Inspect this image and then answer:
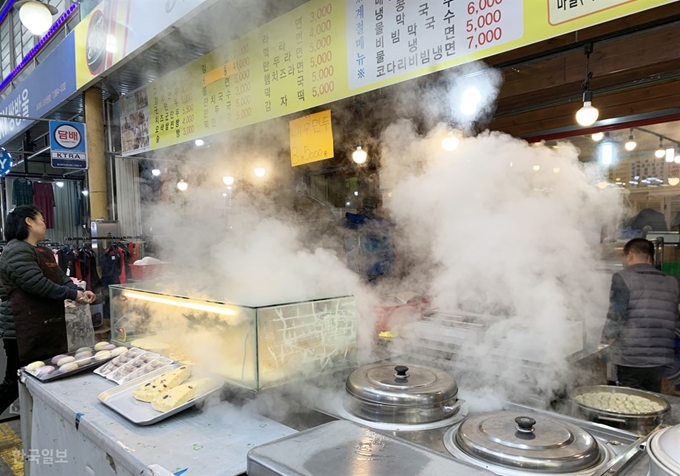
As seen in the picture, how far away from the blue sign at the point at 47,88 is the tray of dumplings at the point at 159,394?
13.2 ft

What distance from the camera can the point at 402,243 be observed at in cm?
350

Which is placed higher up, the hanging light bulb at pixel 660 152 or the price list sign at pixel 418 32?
the price list sign at pixel 418 32

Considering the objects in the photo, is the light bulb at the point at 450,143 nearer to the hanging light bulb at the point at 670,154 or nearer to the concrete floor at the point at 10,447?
the hanging light bulb at the point at 670,154

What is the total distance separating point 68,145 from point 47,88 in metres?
0.91

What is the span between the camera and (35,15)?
5.34 metres

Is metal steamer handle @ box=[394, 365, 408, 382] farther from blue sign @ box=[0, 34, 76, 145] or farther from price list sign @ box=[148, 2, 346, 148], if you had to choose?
blue sign @ box=[0, 34, 76, 145]

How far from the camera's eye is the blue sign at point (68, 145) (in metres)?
5.26

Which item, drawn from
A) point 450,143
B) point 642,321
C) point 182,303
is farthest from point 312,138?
point 642,321

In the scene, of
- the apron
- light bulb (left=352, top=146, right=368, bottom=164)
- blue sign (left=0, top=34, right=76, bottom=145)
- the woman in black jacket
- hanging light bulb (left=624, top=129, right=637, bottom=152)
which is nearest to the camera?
the woman in black jacket

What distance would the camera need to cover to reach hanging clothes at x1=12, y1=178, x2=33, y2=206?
1036 cm

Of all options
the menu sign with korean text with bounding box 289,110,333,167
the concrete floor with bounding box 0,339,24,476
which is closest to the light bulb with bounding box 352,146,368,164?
the menu sign with korean text with bounding box 289,110,333,167

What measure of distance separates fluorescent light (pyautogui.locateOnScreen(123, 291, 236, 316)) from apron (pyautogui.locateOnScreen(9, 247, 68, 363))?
1.13 metres

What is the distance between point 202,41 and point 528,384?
134 inches

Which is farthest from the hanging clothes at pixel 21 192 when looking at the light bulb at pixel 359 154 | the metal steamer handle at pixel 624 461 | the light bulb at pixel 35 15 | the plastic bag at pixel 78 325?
the metal steamer handle at pixel 624 461
